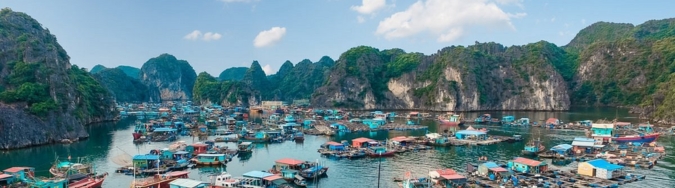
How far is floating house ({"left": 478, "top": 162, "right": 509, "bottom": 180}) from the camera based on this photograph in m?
37.0

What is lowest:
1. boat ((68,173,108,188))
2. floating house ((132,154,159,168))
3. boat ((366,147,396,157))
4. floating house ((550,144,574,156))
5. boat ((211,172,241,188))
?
boat ((68,173,108,188))

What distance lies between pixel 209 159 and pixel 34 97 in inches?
1156

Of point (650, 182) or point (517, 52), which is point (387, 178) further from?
point (517, 52)

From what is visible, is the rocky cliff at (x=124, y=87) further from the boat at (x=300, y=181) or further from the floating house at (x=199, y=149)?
the boat at (x=300, y=181)

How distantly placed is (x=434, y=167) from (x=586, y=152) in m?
18.9

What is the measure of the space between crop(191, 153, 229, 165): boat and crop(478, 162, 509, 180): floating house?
23669mm

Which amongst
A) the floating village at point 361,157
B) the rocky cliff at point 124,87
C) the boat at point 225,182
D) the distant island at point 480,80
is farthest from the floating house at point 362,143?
the rocky cliff at point 124,87

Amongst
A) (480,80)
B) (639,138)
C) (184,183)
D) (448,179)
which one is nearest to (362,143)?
(448,179)

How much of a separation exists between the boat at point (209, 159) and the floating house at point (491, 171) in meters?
23.7

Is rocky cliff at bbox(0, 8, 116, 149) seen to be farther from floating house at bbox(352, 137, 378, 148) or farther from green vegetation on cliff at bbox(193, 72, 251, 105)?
green vegetation on cliff at bbox(193, 72, 251, 105)

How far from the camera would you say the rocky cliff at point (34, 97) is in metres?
52.9

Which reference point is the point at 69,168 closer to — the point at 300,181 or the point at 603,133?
the point at 300,181

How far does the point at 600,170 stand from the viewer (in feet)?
121

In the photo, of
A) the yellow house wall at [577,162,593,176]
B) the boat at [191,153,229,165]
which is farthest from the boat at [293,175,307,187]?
the yellow house wall at [577,162,593,176]
